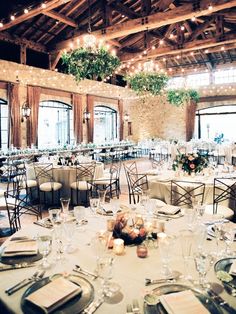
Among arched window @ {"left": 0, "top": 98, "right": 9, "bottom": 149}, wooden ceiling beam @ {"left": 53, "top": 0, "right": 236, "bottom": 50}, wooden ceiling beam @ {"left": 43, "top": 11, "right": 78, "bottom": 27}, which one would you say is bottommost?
arched window @ {"left": 0, "top": 98, "right": 9, "bottom": 149}

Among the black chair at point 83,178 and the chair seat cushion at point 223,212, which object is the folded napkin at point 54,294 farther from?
the black chair at point 83,178

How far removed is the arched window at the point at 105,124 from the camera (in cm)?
1454

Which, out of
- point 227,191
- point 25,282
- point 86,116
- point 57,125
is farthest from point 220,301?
point 86,116

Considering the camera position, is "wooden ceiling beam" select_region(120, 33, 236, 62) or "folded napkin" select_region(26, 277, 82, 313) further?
"wooden ceiling beam" select_region(120, 33, 236, 62)

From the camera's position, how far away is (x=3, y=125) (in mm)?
9898

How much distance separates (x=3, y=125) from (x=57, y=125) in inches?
115

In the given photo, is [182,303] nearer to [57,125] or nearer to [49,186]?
[49,186]

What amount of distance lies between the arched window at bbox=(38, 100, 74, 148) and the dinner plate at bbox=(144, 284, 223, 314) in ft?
36.8

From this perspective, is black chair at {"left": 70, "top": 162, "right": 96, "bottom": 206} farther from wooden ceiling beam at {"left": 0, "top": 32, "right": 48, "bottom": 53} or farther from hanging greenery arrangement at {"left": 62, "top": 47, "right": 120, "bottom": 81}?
wooden ceiling beam at {"left": 0, "top": 32, "right": 48, "bottom": 53}

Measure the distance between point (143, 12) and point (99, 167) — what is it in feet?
16.0

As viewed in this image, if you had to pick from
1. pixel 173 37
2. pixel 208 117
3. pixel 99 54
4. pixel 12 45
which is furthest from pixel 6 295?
pixel 208 117

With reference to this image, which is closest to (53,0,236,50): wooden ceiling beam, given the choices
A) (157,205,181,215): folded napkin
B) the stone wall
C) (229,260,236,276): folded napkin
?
the stone wall

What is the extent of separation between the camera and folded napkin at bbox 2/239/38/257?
176 centimetres

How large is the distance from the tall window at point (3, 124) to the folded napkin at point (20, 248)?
342 inches
